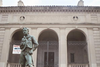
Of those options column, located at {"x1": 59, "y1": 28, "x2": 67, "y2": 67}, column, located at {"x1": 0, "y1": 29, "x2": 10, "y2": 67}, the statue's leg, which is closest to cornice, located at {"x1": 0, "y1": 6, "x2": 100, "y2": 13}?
column, located at {"x1": 59, "y1": 28, "x2": 67, "y2": 67}

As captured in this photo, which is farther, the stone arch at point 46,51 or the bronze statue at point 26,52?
the stone arch at point 46,51

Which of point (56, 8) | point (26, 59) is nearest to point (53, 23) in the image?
point (56, 8)

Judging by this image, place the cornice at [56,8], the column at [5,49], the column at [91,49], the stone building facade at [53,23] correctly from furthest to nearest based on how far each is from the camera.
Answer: the cornice at [56,8] → the stone building facade at [53,23] → the column at [5,49] → the column at [91,49]

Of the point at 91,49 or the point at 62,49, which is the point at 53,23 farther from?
the point at 91,49

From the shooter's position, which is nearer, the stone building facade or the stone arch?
the stone building facade

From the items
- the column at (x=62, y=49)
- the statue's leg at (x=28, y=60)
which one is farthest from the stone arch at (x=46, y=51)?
the statue's leg at (x=28, y=60)

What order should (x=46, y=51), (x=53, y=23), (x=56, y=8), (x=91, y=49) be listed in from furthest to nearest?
(x=46, y=51), (x=56, y=8), (x=53, y=23), (x=91, y=49)

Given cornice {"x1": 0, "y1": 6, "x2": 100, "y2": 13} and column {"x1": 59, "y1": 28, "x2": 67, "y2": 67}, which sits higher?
cornice {"x1": 0, "y1": 6, "x2": 100, "y2": 13}

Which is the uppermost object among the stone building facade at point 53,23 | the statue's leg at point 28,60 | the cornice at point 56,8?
the cornice at point 56,8

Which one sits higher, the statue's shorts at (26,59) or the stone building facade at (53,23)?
the stone building facade at (53,23)

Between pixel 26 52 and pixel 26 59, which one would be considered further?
pixel 26 52

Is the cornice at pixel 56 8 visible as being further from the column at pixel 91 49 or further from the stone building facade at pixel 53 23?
the column at pixel 91 49

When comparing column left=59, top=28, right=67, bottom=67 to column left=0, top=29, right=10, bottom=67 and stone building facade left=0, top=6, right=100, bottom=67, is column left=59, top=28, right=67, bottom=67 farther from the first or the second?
column left=0, top=29, right=10, bottom=67

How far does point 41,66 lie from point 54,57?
7.71ft
